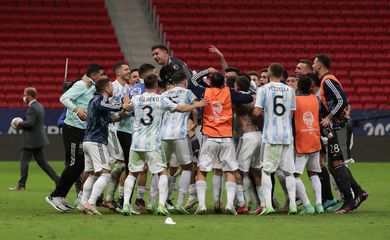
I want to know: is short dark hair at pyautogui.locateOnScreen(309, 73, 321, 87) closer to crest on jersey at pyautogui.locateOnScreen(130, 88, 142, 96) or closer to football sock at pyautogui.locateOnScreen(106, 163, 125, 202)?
crest on jersey at pyautogui.locateOnScreen(130, 88, 142, 96)

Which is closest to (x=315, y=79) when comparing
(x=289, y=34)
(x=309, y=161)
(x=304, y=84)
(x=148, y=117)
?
(x=304, y=84)

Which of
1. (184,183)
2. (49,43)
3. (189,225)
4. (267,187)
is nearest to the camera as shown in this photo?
(189,225)

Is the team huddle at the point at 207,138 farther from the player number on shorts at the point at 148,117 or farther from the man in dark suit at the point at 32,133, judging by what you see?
the man in dark suit at the point at 32,133

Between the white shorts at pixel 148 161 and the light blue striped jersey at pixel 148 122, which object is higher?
the light blue striped jersey at pixel 148 122

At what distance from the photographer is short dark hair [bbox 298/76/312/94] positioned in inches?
559

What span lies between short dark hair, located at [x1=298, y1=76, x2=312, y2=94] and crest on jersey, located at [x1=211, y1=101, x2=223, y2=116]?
117 cm

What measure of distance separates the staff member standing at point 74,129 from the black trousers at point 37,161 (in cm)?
383

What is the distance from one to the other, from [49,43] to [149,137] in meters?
19.6

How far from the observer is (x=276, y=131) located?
45.3 feet

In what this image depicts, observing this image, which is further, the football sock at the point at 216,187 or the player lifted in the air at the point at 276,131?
the football sock at the point at 216,187

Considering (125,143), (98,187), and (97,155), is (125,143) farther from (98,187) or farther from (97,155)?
(98,187)

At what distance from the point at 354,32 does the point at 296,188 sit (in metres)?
20.4

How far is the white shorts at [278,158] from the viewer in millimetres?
13828

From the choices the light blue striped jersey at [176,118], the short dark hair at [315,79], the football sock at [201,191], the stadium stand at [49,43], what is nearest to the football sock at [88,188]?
the light blue striped jersey at [176,118]
